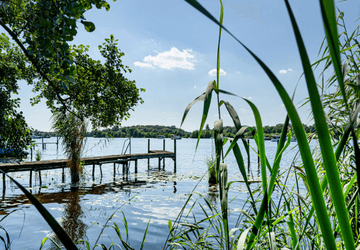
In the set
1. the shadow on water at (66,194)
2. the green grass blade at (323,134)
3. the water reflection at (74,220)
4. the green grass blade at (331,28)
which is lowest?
the shadow on water at (66,194)

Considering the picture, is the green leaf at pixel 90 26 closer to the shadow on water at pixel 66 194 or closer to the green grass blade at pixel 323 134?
the green grass blade at pixel 323 134

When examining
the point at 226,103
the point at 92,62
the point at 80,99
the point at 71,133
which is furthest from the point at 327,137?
the point at 71,133

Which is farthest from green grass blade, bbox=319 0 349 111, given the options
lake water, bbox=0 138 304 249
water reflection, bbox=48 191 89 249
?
water reflection, bbox=48 191 89 249

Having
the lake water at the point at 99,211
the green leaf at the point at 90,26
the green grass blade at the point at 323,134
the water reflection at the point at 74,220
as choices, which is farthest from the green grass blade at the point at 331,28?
the water reflection at the point at 74,220

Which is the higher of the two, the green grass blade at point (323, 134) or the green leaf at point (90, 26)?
the green leaf at point (90, 26)

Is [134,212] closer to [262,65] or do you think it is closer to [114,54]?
[114,54]

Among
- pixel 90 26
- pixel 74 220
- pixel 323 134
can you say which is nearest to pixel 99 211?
pixel 74 220

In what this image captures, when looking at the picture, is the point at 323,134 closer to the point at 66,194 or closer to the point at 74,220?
the point at 74,220

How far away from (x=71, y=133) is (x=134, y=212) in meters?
4.37

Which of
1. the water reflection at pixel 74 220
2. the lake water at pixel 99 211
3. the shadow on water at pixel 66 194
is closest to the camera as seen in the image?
the water reflection at pixel 74 220

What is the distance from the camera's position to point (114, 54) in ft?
19.6

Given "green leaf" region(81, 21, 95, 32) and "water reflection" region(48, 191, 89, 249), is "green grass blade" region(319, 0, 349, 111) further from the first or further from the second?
"water reflection" region(48, 191, 89, 249)

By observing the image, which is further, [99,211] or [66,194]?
[66,194]

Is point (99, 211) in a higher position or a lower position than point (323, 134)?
lower
